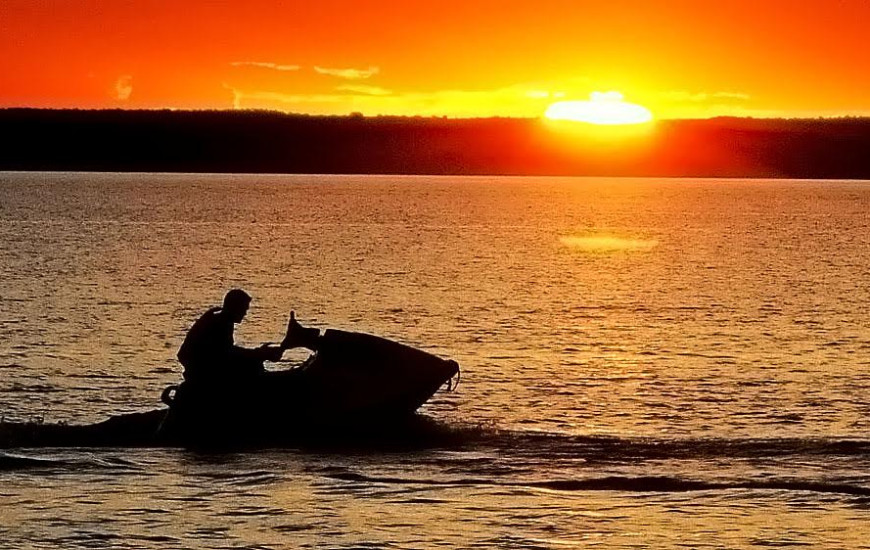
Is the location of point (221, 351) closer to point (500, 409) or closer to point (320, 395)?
point (320, 395)

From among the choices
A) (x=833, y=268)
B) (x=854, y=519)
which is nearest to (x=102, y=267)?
(x=833, y=268)

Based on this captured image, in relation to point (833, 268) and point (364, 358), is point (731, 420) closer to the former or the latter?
point (364, 358)

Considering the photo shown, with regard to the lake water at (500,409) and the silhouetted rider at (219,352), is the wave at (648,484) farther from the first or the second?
the silhouetted rider at (219,352)

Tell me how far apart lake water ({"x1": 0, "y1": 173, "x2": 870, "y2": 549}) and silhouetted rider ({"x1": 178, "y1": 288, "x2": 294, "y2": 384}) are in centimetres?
117

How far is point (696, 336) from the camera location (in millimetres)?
45000

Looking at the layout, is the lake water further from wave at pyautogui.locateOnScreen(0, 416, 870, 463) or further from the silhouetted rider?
the silhouetted rider

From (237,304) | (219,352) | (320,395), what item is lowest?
(320,395)

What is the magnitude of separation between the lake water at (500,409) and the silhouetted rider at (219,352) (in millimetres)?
1172

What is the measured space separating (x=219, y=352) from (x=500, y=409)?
7.63 metres

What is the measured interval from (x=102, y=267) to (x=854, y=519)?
5821cm

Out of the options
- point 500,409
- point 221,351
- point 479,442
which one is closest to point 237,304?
point 221,351

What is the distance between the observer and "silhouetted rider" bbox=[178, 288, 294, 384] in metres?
23.1

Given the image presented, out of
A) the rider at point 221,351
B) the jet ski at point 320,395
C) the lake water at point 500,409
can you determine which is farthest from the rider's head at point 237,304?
the lake water at point 500,409

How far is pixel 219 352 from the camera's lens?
23297mm
